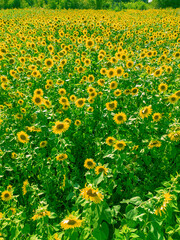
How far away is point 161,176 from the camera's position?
7.93ft

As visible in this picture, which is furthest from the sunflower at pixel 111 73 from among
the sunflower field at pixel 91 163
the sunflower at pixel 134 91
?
the sunflower at pixel 134 91

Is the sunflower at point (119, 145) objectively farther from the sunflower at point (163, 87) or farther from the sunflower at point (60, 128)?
the sunflower at point (163, 87)

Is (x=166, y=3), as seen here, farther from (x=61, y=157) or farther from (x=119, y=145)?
(x=61, y=157)

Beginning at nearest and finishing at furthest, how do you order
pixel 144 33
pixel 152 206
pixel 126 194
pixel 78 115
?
pixel 152 206 < pixel 126 194 < pixel 78 115 < pixel 144 33

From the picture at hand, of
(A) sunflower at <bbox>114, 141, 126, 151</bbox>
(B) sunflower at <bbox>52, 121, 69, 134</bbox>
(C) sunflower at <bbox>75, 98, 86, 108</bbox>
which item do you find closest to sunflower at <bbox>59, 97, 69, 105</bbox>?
(C) sunflower at <bbox>75, 98, 86, 108</bbox>

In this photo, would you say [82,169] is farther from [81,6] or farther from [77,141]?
[81,6]

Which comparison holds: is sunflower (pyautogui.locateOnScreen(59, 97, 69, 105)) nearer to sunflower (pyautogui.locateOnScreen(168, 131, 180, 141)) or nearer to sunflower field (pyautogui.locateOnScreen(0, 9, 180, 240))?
sunflower field (pyautogui.locateOnScreen(0, 9, 180, 240))

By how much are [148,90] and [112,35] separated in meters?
5.89

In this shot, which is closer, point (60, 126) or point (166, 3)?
point (60, 126)

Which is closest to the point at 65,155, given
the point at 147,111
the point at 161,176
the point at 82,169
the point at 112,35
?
the point at 82,169

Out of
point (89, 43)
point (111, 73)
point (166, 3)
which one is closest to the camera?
point (111, 73)

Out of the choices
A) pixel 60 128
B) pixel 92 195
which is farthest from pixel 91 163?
pixel 92 195

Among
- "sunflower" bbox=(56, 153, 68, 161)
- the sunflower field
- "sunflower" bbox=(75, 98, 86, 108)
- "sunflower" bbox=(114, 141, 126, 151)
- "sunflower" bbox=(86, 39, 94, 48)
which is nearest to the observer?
the sunflower field

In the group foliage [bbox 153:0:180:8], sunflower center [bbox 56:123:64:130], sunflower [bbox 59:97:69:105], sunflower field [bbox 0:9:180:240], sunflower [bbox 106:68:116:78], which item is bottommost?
sunflower field [bbox 0:9:180:240]
